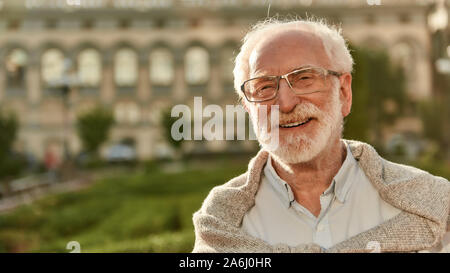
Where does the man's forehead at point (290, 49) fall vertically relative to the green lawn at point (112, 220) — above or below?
above

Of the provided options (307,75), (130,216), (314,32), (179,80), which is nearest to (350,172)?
(307,75)

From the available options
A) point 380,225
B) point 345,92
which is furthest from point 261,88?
point 380,225

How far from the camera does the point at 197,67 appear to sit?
32562 millimetres

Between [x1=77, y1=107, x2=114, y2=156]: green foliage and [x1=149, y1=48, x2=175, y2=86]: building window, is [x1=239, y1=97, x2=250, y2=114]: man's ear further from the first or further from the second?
[x1=149, y1=48, x2=175, y2=86]: building window

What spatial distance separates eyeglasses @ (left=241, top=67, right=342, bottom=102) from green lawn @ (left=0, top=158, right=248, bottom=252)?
151 inches

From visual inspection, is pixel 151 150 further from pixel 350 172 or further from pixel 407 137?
pixel 350 172

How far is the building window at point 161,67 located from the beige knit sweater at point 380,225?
31009mm

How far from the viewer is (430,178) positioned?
1.64 metres

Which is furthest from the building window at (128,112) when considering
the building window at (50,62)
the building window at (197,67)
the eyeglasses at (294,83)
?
the eyeglasses at (294,83)

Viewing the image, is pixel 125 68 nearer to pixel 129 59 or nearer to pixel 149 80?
pixel 129 59

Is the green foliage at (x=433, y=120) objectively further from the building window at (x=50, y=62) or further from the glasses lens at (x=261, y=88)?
the glasses lens at (x=261, y=88)

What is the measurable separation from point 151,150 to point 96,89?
17.8 feet

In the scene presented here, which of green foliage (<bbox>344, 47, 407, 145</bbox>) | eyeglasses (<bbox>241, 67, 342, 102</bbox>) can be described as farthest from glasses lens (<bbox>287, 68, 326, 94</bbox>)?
green foliage (<bbox>344, 47, 407, 145</bbox>)

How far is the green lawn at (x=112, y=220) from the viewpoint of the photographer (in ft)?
21.2
